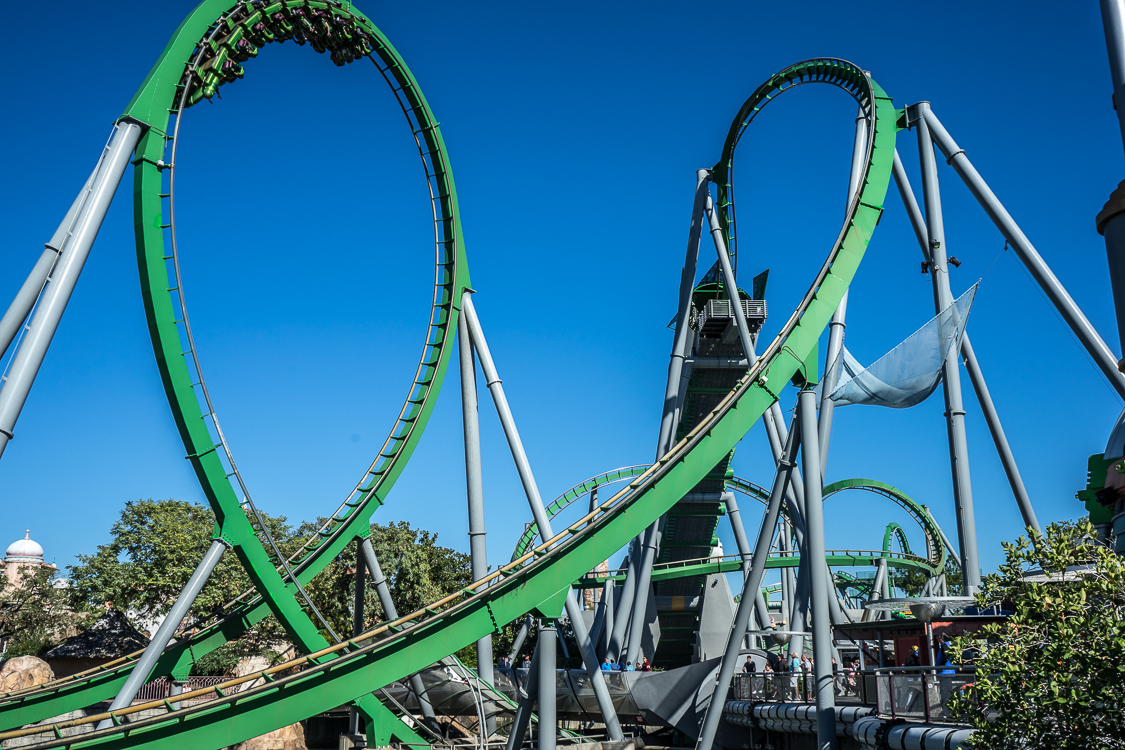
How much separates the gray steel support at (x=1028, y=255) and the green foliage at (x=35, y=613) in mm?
30915

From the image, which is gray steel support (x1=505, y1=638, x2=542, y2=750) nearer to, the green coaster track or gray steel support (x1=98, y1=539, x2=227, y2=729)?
the green coaster track

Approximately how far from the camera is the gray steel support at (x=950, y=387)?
40.5 ft

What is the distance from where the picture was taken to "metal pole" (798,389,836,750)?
10656 millimetres

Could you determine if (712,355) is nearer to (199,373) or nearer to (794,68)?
(794,68)

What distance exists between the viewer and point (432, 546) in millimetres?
34000

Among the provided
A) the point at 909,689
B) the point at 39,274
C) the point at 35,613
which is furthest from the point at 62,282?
the point at 35,613

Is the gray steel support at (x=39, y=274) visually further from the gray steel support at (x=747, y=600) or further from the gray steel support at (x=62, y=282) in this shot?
the gray steel support at (x=747, y=600)

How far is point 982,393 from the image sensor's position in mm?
14391

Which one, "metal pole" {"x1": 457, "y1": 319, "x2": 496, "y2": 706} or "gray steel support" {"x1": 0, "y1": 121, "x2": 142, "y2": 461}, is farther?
"metal pole" {"x1": 457, "y1": 319, "x2": 496, "y2": 706}

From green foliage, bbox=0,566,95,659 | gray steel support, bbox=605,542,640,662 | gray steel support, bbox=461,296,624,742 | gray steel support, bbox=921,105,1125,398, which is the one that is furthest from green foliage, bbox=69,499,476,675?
gray steel support, bbox=921,105,1125,398

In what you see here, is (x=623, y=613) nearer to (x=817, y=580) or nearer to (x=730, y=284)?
(x=730, y=284)

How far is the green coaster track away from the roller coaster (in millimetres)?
25

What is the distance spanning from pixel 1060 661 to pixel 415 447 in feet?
38.2

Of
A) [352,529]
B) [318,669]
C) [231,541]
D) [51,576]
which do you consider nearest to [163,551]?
[51,576]
